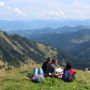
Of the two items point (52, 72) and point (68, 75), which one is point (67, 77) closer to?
point (68, 75)

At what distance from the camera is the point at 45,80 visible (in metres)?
26.6

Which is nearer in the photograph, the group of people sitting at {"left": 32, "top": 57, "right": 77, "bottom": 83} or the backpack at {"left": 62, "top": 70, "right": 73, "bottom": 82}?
the group of people sitting at {"left": 32, "top": 57, "right": 77, "bottom": 83}

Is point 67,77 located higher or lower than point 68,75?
lower

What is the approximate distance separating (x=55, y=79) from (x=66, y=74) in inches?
54.4

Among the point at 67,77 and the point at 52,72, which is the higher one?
the point at 52,72

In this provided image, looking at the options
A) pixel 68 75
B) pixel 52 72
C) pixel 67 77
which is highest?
pixel 52 72

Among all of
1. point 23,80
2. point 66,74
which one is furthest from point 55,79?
point 23,80

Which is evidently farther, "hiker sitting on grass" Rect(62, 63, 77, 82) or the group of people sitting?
"hiker sitting on grass" Rect(62, 63, 77, 82)

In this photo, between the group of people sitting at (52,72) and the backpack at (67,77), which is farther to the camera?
the backpack at (67,77)

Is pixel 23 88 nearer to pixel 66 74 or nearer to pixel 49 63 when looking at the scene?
Answer: pixel 66 74

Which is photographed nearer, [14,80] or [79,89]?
[79,89]

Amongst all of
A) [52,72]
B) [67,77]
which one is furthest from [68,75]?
[52,72]

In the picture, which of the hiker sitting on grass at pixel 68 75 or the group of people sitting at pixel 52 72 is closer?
the group of people sitting at pixel 52 72

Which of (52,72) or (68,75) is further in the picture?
(52,72)
